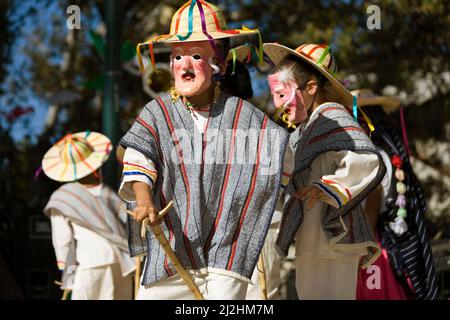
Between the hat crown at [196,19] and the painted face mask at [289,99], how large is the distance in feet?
1.89

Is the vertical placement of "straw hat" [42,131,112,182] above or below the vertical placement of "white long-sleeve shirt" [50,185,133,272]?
above

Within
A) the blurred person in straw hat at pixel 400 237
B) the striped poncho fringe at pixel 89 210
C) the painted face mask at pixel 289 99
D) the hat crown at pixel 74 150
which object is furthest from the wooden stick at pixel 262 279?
the hat crown at pixel 74 150

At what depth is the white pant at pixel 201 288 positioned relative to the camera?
494 centimetres

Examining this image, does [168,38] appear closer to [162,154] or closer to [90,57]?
[162,154]

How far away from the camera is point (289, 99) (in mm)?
5758

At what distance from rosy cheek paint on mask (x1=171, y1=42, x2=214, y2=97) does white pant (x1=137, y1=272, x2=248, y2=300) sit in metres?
0.90

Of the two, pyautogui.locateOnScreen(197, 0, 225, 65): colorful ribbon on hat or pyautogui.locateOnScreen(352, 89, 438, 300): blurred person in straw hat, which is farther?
pyautogui.locateOnScreen(352, 89, 438, 300): blurred person in straw hat

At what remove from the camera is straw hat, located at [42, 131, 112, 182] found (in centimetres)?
805

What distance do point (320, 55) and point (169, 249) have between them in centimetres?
168

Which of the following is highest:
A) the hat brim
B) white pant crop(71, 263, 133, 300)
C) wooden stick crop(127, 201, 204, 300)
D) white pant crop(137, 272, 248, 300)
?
the hat brim

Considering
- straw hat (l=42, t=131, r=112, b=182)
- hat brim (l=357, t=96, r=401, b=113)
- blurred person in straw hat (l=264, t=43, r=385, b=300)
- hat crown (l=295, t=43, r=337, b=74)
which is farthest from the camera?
straw hat (l=42, t=131, r=112, b=182)

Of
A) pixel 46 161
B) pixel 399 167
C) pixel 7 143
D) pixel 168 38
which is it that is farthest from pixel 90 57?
pixel 168 38

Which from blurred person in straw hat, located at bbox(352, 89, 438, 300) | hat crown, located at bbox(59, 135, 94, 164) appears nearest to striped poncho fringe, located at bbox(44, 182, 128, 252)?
hat crown, located at bbox(59, 135, 94, 164)

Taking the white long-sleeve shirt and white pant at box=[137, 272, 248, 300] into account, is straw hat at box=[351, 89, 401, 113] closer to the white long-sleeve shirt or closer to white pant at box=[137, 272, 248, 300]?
the white long-sleeve shirt
